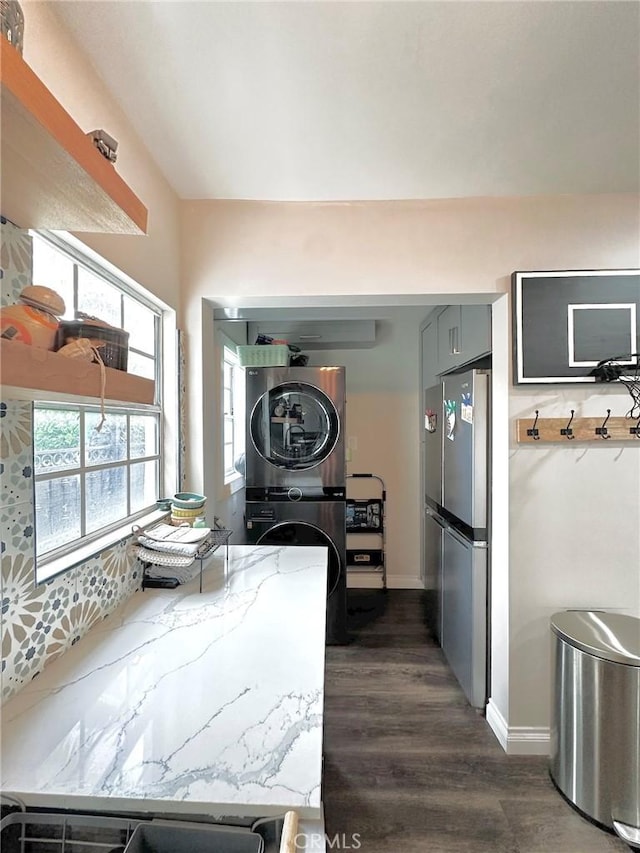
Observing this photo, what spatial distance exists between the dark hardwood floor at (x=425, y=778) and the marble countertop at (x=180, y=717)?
3.36 feet

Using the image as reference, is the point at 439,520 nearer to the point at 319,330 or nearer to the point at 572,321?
the point at 572,321

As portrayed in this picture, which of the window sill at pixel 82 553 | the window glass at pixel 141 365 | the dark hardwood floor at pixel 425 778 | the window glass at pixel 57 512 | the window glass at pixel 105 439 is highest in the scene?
the window glass at pixel 141 365

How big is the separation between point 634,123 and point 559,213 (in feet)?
1.36

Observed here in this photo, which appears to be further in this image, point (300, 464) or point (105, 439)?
point (300, 464)

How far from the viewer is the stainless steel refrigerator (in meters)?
1.94

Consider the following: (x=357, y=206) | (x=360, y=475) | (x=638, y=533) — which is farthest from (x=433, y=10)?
(x=360, y=475)

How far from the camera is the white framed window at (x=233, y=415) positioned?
8.75 feet

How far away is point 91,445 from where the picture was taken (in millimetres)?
1234

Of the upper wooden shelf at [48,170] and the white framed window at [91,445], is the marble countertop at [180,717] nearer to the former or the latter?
the white framed window at [91,445]

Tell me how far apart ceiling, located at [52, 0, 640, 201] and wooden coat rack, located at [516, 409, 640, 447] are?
1030mm

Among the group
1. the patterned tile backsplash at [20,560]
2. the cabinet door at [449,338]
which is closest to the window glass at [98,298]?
the patterned tile backsplash at [20,560]

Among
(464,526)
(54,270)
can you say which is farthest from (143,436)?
(464,526)

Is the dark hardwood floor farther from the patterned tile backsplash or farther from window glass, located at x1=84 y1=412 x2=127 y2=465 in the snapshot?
window glass, located at x1=84 y1=412 x2=127 y2=465

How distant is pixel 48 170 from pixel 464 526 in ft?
7.00
